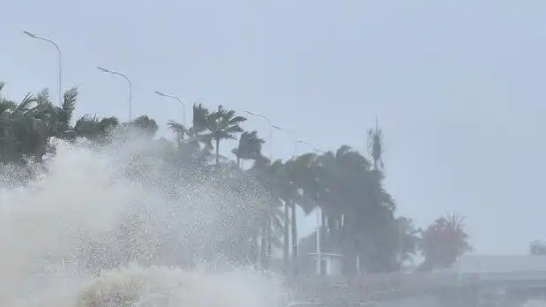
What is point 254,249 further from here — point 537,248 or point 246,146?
point 537,248

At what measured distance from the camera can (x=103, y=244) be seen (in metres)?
25.6

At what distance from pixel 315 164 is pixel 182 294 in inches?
2422

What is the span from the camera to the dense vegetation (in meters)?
41.5

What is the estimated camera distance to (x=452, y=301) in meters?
89.5

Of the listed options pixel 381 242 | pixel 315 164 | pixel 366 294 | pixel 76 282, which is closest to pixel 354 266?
pixel 381 242

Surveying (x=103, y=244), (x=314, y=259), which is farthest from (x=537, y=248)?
(x=103, y=244)

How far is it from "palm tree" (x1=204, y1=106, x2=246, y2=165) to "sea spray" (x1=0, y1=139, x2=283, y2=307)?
28.4 m

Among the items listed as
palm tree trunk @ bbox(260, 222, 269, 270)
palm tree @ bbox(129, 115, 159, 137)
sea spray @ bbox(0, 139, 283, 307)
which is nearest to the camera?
sea spray @ bbox(0, 139, 283, 307)

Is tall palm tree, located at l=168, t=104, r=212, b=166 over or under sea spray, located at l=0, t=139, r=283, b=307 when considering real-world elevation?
over

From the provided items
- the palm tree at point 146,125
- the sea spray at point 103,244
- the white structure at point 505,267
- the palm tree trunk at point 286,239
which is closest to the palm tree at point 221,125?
the palm tree at point 146,125

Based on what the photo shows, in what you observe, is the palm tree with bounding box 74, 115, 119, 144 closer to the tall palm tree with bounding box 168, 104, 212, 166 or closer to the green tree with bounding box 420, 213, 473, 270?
the tall palm tree with bounding box 168, 104, 212, 166

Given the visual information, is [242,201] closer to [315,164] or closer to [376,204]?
[315,164]

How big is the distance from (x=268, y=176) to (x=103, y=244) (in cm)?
4845

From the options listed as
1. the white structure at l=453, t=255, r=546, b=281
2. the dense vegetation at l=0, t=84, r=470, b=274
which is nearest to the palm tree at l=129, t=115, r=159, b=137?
the dense vegetation at l=0, t=84, r=470, b=274
